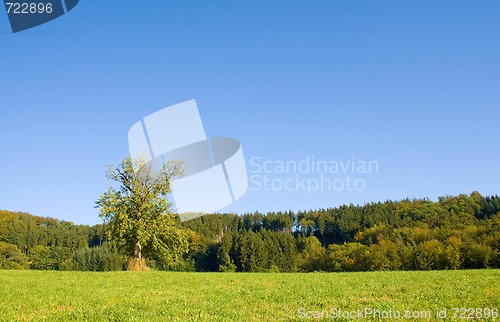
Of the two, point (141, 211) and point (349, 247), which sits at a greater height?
point (141, 211)

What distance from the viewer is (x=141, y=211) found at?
48219 mm

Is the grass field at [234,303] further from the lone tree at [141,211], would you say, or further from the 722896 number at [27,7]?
the lone tree at [141,211]

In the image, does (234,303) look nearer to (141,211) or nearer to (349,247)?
(141,211)

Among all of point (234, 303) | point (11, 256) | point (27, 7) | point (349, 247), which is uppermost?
point (27, 7)

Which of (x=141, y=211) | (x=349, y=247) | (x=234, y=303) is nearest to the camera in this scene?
(x=234, y=303)

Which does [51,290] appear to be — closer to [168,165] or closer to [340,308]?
[340,308]

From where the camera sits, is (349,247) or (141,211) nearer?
(141,211)

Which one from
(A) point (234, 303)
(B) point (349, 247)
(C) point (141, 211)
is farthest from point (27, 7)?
(B) point (349, 247)

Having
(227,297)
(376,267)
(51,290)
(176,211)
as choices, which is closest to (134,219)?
(176,211)

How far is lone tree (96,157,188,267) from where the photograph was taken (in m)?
46.4

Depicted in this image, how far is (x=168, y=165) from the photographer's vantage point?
51.1 metres

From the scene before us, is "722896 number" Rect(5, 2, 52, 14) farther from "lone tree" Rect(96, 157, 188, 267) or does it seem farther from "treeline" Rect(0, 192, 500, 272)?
"treeline" Rect(0, 192, 500, 272)

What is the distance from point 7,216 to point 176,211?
18131cm

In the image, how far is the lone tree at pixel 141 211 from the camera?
152ft
